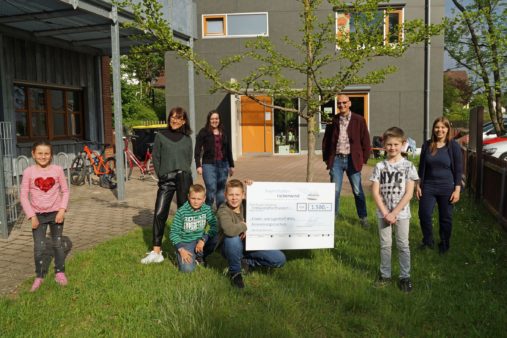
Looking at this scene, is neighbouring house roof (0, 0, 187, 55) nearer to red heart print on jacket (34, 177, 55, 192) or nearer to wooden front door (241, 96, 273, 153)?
red heart print on jacket (34, 177, 55, 192)

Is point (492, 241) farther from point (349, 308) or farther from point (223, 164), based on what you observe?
point (223, 164)

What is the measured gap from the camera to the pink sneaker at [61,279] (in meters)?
4.52

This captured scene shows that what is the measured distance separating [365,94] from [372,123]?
123 cm

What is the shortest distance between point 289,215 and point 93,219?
425 cm

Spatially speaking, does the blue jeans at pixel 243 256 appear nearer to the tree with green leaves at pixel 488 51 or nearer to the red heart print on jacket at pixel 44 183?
the red heart print on jacket at pixel 44 183

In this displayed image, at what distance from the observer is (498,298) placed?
412 cm

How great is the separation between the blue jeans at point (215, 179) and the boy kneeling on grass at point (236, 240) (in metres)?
2.15

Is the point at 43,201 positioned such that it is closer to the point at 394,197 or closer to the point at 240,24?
the point at 394,197

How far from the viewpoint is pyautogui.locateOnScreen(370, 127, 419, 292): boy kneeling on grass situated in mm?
4340

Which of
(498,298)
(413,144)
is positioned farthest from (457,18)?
(413,144)

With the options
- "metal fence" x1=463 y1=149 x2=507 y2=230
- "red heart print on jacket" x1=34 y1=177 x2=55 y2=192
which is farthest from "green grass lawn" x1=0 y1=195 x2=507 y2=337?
"metal fence" x1=463 y1=149 x2=507 y2=230

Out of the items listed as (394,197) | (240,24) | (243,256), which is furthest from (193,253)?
(240,24)

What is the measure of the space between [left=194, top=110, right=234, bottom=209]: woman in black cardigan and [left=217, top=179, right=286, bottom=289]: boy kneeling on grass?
2167 millimetres

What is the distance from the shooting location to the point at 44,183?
4.61 metres
